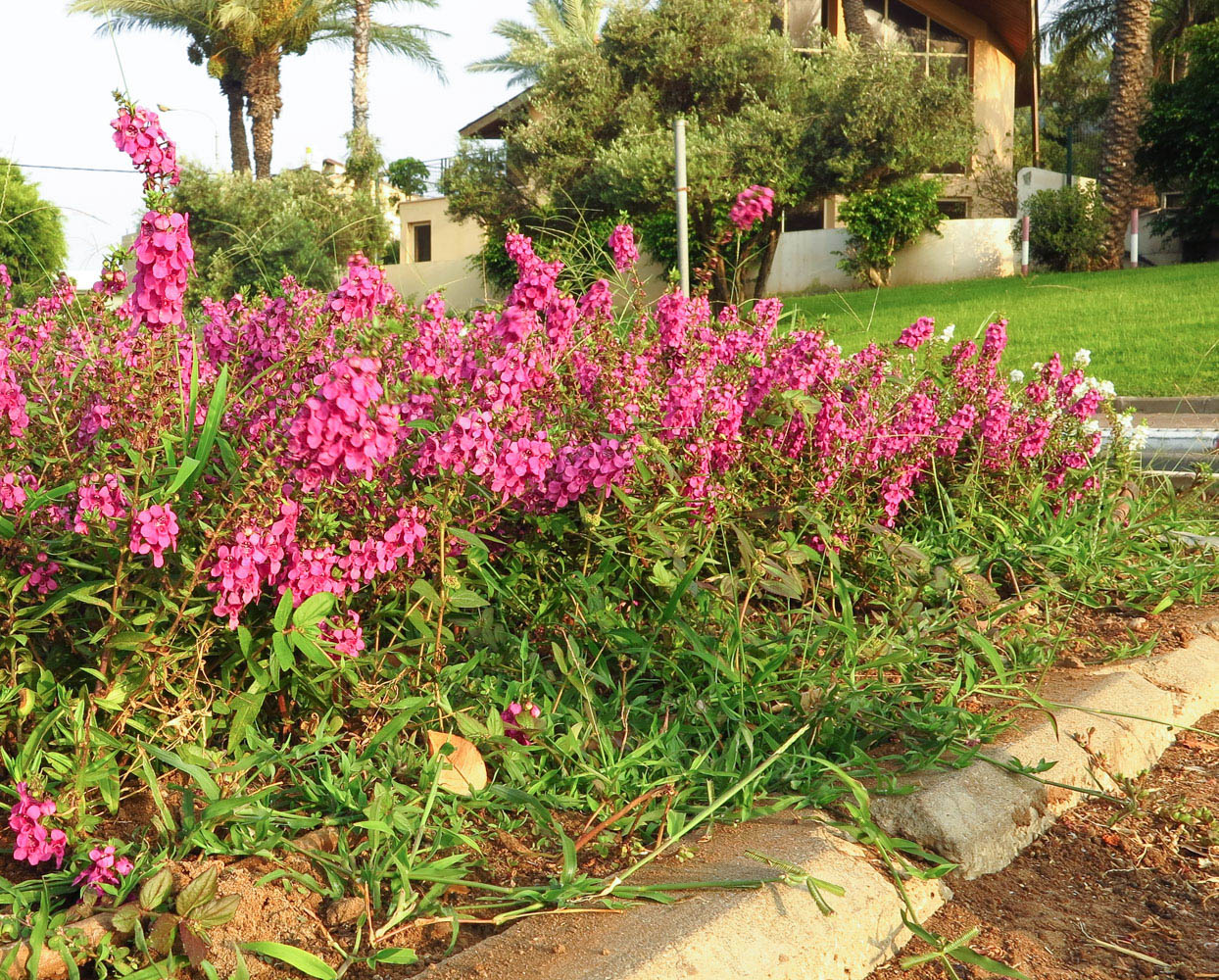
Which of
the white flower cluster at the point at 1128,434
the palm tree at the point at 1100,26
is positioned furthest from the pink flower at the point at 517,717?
the palm tree at the point at 1100,26

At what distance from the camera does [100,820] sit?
203 cm

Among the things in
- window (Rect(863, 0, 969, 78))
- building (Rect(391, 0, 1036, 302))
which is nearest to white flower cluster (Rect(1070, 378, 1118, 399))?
building (Rect(391, 0, 1036, 302))

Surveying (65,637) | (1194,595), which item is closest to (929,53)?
(1194,595)

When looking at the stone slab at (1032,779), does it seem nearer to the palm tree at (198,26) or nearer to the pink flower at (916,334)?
the pink flower at (916,334)

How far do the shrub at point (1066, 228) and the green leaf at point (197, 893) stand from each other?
73.2ft

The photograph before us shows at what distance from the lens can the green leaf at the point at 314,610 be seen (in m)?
2.01

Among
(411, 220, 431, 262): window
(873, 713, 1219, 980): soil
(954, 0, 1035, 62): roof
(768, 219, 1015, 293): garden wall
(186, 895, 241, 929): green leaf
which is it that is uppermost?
(954, 0, 1035, 62): roof

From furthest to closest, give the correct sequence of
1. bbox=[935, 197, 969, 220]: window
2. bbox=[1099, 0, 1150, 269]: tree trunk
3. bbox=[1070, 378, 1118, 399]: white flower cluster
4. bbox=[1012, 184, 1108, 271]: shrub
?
bbox=[935, 197, 969, 220]: window < bbox=[1099, 0, 1150, 269]: tree trunk < bbox=[1012, 184, 1108, 271]: shrub < bbox=[1070, 378, 1118, 399]: white flower cluster

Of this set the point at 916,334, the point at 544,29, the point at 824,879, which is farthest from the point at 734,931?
the point at 544,29

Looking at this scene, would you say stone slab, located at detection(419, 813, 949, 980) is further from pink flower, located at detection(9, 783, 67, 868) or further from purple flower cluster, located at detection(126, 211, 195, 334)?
purple flower cluster, located at detection(126, 211, 195, 334)

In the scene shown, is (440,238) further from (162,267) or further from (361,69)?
(162,267)

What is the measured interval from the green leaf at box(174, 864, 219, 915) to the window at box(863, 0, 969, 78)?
27853 millimetres

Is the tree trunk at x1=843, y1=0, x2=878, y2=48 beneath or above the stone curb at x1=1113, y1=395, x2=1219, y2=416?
above

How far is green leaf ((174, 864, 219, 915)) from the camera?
1.63 m
